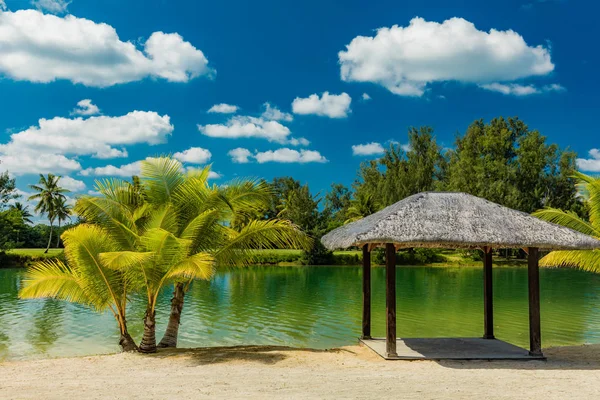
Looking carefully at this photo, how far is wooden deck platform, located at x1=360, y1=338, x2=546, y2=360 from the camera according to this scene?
952cm

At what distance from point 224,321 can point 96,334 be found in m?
3.89

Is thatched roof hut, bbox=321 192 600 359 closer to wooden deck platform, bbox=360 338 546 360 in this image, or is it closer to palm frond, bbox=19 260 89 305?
wooden deck platform, bbox=360 338 546 360

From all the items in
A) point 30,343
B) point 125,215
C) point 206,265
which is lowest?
point 30,343

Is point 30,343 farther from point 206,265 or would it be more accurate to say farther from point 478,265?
point 478,265

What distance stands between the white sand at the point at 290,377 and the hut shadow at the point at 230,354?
0.06 feet

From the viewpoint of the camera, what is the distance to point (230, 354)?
9.86 meters

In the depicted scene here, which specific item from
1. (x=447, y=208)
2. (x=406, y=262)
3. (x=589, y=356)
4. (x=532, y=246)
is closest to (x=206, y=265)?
(x=447, y=208)

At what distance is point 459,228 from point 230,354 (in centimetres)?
474

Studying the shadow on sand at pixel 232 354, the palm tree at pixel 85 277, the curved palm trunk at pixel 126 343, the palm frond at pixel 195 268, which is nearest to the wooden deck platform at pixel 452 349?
the shadow on sand at pixel 232 354

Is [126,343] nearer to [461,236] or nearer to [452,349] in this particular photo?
[452,349]

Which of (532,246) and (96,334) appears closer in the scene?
(532,246)

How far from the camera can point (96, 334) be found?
1508 cm

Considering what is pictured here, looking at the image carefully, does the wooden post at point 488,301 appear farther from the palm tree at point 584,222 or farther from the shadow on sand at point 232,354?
the shadow on sand at point 232,354

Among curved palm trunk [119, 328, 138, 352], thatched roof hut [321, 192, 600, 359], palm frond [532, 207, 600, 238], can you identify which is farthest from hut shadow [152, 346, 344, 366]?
palm frond [532, 207, 600, 238]
